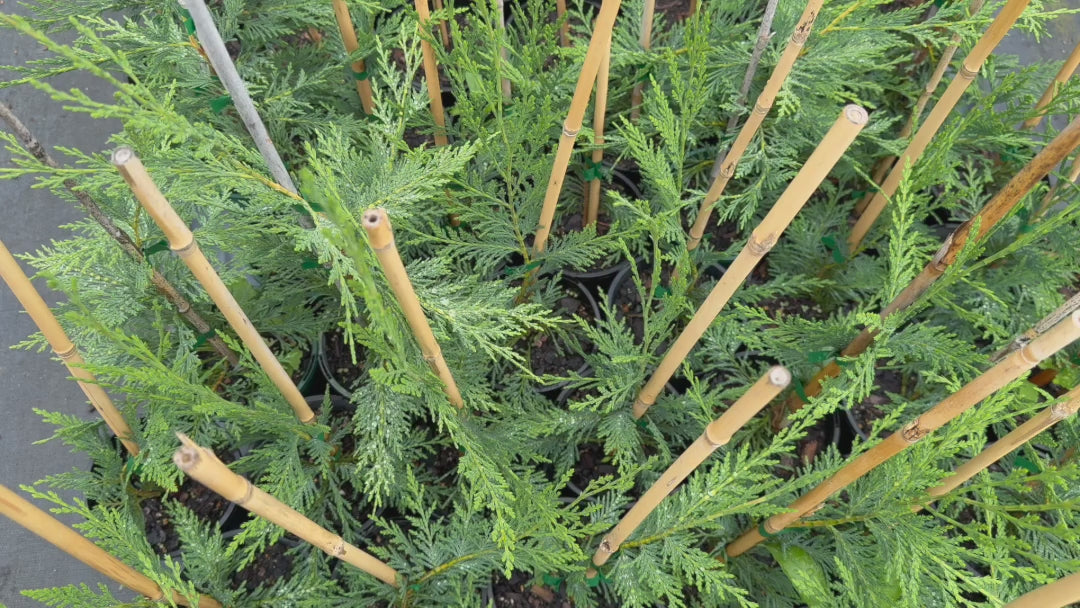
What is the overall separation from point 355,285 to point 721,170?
101cm

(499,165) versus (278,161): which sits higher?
(278,161)

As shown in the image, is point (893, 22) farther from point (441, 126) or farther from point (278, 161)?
point (278, 161)

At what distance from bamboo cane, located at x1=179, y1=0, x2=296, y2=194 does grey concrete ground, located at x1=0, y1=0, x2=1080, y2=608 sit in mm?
1624

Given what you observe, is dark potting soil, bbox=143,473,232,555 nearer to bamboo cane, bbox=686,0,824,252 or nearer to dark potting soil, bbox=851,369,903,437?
bamboo cane, bbox=686,0,824,252

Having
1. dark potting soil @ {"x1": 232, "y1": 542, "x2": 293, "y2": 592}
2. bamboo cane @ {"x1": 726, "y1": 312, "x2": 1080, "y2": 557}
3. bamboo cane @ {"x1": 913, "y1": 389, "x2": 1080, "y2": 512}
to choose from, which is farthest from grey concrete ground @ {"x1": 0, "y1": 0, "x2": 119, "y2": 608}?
bamboo cane @ {"x1": 913, "y1": 389, "x2": 1080, "y2": 512}

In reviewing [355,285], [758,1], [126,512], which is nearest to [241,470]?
[126,512]

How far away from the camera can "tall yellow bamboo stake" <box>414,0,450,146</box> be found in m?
1.52

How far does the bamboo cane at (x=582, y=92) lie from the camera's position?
3.82 feet

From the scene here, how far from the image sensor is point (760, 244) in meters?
1.05

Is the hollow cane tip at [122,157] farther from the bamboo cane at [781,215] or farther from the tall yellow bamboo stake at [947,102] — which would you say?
the tall yellow bamboo stake at [947,102]

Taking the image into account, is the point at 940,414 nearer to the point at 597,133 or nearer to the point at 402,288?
the point at 402,288

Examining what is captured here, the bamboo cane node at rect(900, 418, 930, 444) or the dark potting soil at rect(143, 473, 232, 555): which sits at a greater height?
the bamboo cane node at rect(900, 418, 930, 444)

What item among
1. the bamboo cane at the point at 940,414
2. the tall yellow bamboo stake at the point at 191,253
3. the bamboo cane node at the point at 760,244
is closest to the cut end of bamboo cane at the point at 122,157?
the tall yellow bamboo stake at the point at 191,253

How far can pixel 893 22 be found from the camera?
185 centimetres
